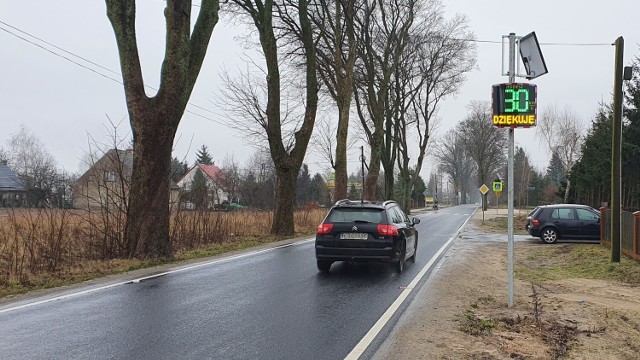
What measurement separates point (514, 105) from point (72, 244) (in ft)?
36.5

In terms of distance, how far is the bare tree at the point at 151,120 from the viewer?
499 inches

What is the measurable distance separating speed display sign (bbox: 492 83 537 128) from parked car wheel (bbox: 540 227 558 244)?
14.5 metres

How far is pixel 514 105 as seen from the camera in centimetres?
733

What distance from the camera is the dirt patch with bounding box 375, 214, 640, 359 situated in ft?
18.2

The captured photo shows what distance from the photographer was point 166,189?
13156 millimetres

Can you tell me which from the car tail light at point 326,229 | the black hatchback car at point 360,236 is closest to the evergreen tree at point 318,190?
the black hatchback car at point 360,236

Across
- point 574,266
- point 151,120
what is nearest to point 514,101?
point 574,266

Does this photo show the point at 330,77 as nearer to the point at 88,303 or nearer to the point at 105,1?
the point at 105,1

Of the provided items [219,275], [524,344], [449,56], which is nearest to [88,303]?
[219,275]

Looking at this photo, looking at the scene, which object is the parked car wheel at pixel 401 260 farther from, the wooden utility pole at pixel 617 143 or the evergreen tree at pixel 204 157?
the evergreen tree at pixel 204 157

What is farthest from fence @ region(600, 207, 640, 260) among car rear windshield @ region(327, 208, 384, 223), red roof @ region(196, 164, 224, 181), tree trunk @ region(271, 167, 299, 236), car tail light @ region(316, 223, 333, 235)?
red roof @ region(196, 164, 224, 181)

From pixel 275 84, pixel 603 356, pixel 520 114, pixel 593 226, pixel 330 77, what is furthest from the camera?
pixel 330 77

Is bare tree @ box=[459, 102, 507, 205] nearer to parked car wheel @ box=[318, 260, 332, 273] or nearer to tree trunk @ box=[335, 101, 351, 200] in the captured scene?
tree trunk @ box=[335, 101, 351, 200]

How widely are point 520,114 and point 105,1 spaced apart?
406 inches
